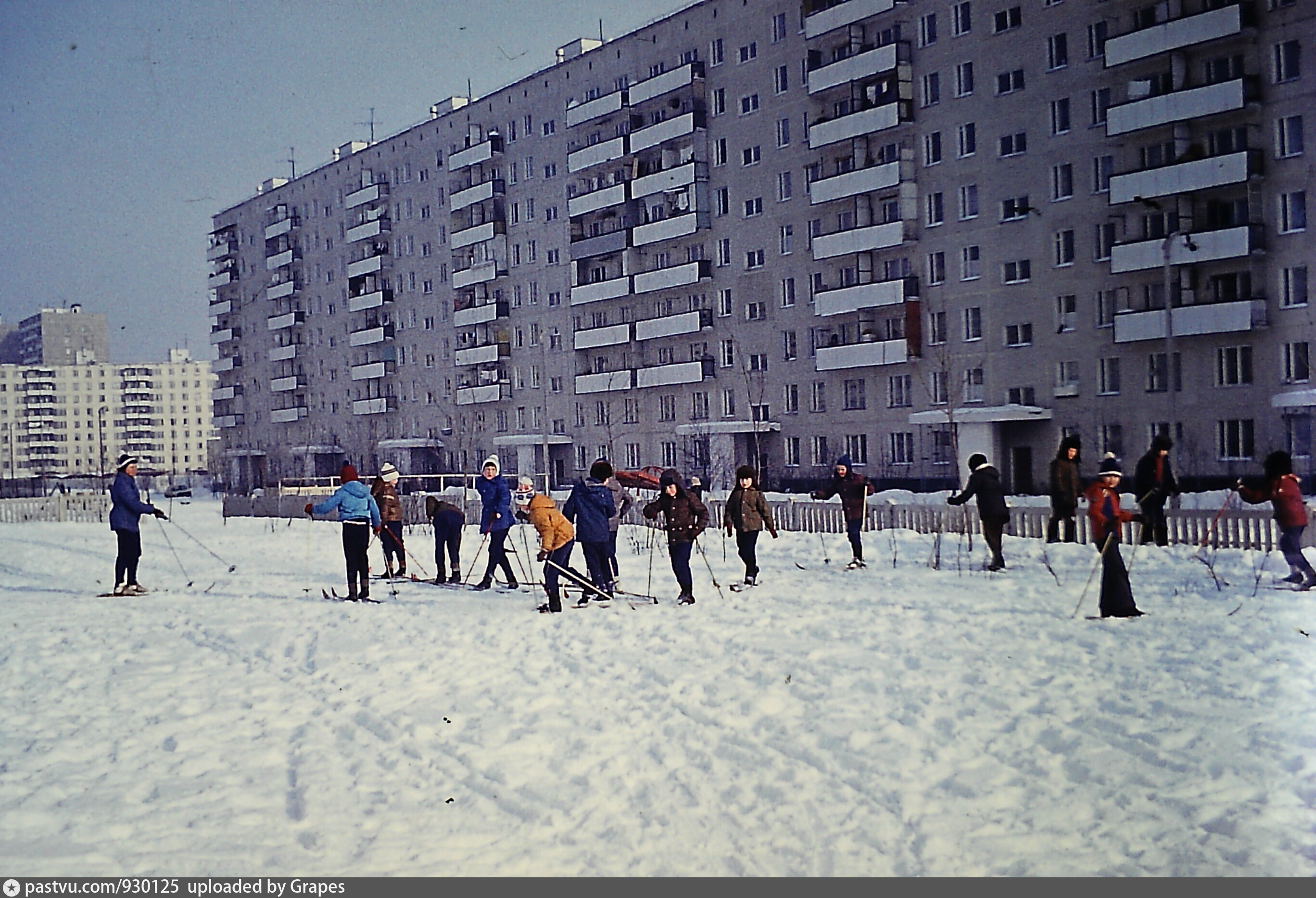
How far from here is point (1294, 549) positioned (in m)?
9.35

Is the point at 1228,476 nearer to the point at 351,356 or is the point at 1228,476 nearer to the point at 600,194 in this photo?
the point at 600,194

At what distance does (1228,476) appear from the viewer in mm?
17516

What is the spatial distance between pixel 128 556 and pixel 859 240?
63.3ft

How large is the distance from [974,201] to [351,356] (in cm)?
2167

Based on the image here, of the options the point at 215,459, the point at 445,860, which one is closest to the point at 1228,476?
the point at 445,860

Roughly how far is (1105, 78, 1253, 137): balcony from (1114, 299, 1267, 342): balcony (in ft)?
10.0

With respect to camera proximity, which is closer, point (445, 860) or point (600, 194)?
point (445, 860)

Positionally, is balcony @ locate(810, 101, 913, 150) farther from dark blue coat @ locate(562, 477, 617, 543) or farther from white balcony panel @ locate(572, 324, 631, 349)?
dark blue coat @ locate(562, 477, 617, 543)

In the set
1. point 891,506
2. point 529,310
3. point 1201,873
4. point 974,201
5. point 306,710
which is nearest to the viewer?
point 1201,873

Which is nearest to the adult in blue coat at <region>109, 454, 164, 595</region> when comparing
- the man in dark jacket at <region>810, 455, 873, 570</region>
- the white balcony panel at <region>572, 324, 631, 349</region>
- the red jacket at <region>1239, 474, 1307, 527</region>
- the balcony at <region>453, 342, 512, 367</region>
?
the man in dark jacket at <region>810, 455, 873, 570</region>

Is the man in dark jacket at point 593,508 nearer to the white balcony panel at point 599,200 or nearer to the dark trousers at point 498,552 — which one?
the dark trousers at point 498,552

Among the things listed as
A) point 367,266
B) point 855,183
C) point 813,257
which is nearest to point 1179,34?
point 855,183

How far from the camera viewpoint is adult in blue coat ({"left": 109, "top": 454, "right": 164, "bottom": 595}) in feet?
38.7

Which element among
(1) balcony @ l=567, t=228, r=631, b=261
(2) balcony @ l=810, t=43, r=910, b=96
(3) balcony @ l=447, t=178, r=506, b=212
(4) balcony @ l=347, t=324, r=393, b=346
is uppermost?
(2) balcony @ l=810, t=43, r=910, b=96
